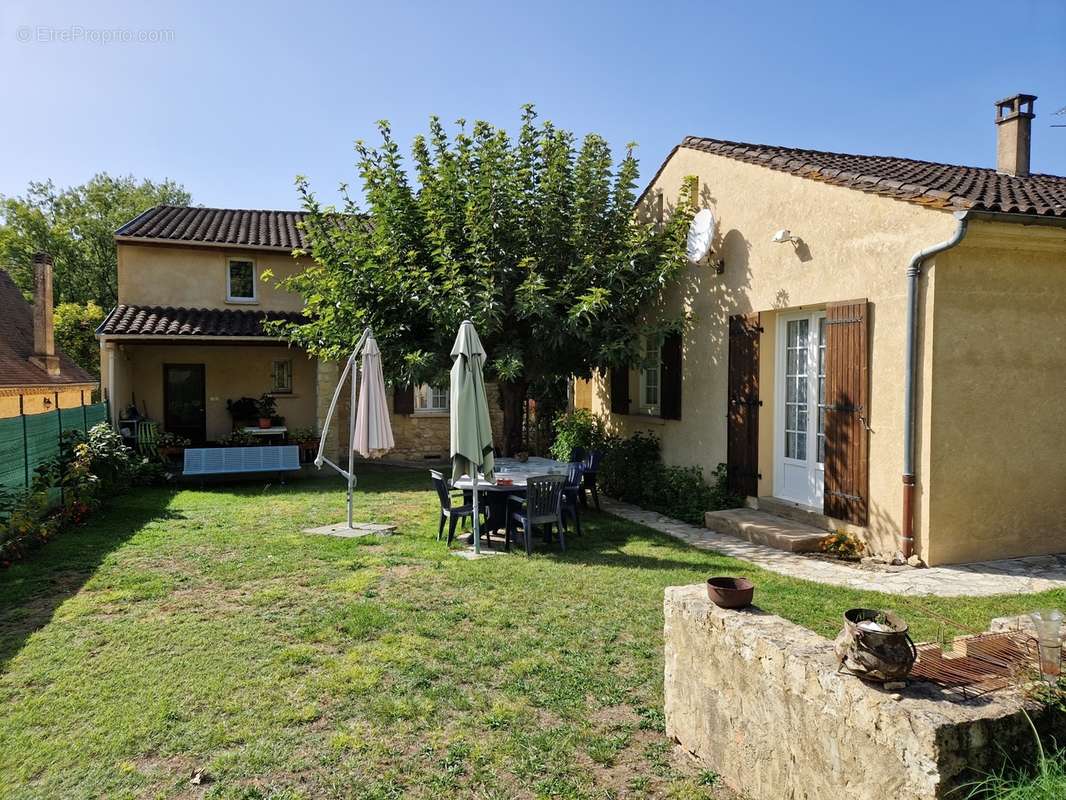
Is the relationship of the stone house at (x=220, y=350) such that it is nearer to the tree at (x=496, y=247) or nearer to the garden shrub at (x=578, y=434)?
the garden shrub at (x=578, y=434)

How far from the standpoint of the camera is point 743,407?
8992mm

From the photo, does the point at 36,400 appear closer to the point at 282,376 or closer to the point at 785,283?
the point at 282,376

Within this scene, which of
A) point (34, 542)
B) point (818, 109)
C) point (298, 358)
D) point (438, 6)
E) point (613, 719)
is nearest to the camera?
point (613, 719)

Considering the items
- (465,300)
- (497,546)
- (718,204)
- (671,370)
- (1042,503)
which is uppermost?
(718,204)

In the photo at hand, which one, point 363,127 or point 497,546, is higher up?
point 363,127

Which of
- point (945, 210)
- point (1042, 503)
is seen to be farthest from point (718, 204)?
point (1042, 503)

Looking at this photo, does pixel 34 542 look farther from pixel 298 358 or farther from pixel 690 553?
pixel 298 358

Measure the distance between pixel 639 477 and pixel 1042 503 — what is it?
5217 millimetres

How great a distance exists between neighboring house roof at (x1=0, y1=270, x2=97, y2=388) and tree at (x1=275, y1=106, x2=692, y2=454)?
27.4ft

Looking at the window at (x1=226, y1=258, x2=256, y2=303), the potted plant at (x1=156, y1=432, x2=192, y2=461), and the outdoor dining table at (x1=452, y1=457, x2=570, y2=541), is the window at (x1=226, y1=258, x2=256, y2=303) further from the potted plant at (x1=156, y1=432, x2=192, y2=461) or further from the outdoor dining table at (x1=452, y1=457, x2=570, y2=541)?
the outdoor dining table at (x1=452, y1=457, x2=570, y2=541)

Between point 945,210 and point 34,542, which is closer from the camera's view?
point 945,210

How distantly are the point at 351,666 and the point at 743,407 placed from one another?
6280mm

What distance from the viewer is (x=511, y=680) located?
4.25 meters

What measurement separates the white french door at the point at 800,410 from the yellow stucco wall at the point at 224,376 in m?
11.8
